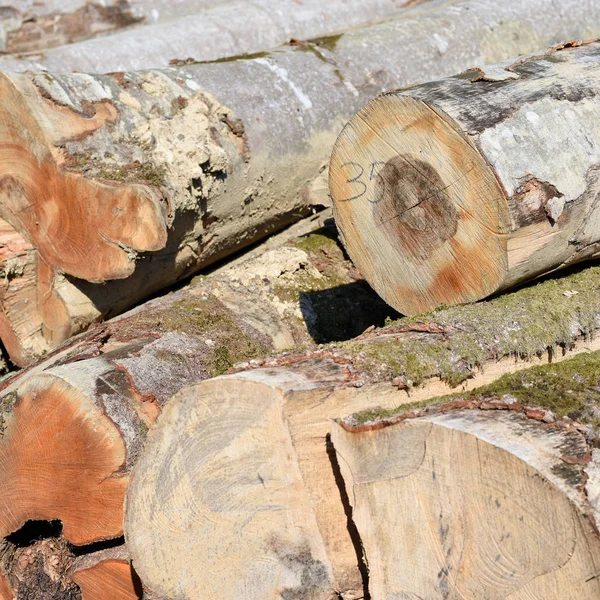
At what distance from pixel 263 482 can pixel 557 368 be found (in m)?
0.83

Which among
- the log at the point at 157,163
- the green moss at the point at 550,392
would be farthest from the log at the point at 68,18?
the green moss at the point at 550,392

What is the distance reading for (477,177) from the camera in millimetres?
2223

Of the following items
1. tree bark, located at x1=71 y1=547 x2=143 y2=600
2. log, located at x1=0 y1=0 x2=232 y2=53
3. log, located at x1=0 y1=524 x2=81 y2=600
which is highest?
log, located at x1=0 y1=0 x2=232 y2=53

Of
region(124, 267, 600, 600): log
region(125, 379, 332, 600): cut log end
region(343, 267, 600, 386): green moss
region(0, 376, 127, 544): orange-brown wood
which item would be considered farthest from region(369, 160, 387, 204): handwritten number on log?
region(0, 376, 127, 544): orange-brown wood

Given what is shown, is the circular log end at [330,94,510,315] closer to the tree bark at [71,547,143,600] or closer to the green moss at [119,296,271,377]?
the green moss at [119,296,271,377]

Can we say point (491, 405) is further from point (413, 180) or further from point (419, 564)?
point (413, 180)

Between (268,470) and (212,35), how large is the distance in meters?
3.52

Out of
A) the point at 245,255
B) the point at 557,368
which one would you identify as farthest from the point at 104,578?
the point at 245,255

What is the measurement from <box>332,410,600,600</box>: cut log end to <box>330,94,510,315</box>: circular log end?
62 centimetres

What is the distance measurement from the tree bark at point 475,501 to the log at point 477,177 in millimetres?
547

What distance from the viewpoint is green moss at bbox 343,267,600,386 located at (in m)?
2.11

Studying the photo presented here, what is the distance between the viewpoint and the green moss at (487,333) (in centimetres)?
211

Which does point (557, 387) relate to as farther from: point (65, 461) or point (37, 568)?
point (37, 568)

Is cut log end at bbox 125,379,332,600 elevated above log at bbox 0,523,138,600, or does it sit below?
above
